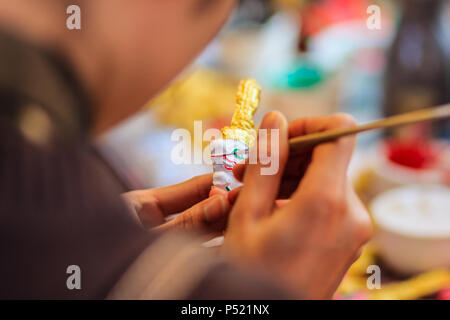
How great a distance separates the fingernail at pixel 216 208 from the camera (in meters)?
0.32

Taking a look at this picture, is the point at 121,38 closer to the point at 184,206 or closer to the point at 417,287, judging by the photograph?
the point at 184,206

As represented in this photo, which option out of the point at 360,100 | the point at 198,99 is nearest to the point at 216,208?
the point at 198,99

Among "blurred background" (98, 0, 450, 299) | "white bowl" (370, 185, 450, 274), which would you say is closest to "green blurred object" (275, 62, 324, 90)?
"blurred background" (98, 0, 450, 299)

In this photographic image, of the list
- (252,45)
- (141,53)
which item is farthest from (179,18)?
(252,45)

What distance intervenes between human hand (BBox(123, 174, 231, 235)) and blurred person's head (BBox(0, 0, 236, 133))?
0.06 metres

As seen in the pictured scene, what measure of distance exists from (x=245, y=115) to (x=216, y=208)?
0.07 meters

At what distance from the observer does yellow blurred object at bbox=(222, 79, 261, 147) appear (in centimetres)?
33

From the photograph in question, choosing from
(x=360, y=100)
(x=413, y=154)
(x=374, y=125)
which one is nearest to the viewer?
(x=374, y=125)

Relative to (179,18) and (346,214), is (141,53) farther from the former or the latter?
(346,214)

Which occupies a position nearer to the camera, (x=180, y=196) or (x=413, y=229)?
(x=180, y=196)

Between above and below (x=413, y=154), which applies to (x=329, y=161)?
below

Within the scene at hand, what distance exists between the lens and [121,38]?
0.31 meters

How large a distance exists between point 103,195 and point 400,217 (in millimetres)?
503

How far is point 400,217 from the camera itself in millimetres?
656
